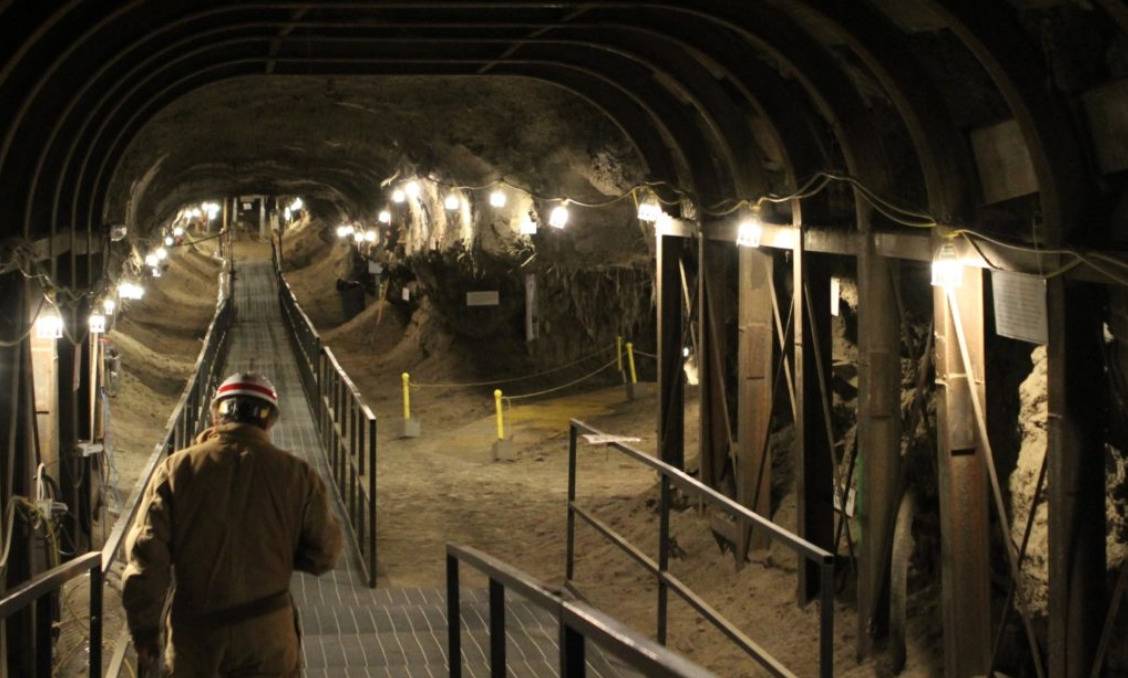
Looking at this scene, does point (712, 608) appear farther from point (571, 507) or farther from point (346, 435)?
point (346, 435)

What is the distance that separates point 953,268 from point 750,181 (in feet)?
9.55

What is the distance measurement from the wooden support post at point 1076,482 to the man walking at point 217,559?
2.86 m

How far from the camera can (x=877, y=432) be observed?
7309mm

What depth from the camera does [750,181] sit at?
9.05m

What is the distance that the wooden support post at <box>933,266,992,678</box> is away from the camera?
6277mm

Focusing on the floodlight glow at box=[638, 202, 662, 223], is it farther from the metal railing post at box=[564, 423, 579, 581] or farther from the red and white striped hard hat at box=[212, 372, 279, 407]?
the red and white striped hard hat at box=[212, 372, 279, 407]

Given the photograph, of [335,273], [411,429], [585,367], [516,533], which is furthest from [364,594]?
[335,273]

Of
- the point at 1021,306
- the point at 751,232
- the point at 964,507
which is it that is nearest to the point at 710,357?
the point at 751,232

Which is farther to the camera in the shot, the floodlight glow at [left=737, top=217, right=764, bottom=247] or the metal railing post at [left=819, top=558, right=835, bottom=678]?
the floodlight glow at [left=737, top=217, right=764, bottom=247]

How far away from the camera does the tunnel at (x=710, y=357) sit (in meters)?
5.42

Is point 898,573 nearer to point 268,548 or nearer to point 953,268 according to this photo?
point 953,268

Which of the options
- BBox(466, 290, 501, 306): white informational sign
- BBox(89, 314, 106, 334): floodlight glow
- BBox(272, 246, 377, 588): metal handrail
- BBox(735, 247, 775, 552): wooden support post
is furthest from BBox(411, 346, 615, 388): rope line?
BBox(735, 247, 775, 552): wooden support post

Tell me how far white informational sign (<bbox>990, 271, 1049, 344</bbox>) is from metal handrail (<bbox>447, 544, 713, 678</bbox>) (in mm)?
2452

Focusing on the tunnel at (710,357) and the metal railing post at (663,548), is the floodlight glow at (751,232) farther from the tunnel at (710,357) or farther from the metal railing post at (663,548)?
the metal railing post at (663,548)
